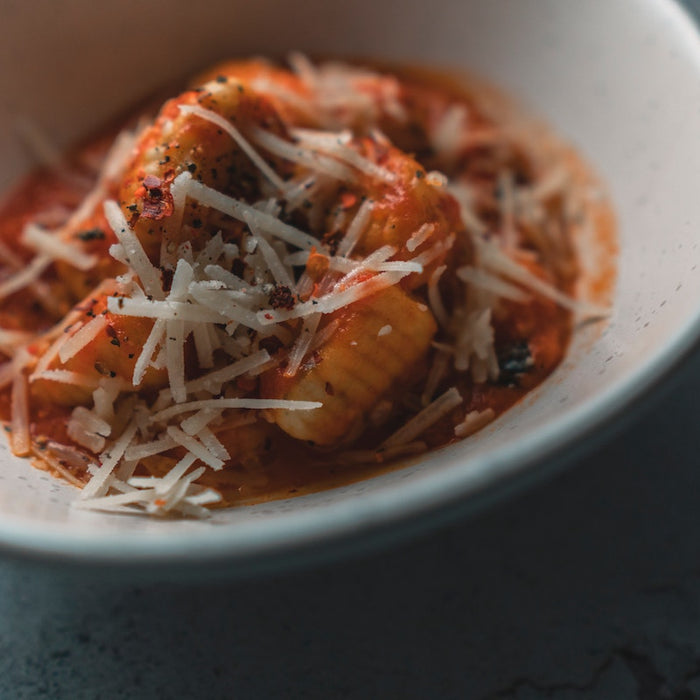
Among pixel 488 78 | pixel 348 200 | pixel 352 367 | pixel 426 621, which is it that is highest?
pixel 488 78

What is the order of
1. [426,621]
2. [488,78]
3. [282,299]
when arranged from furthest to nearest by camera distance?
[488,78]
[426,621]
[282,299]

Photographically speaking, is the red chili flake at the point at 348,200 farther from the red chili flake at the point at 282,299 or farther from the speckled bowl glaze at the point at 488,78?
the speckled bowl glaze at the point at 488,78

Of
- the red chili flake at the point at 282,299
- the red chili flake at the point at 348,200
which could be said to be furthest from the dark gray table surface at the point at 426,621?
the red chili flake at the point at 348,200

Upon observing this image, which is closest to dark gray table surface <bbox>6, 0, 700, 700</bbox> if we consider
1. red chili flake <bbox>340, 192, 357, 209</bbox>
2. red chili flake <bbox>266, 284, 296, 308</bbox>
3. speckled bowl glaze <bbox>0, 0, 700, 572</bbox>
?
speckled bowl glaze <bbox>0, 0, 700, 572</bbox>

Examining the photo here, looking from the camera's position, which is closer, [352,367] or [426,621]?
[352,367]

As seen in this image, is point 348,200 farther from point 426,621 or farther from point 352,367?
point 426,621

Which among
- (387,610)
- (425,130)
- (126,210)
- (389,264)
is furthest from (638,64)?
(387,610)

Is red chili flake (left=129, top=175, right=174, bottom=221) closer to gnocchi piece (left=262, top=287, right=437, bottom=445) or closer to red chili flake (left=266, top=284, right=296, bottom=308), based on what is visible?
red chili flake (left=266, top=284, right=296, bottom=308)

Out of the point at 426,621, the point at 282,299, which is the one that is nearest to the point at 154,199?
the point at 282,299
